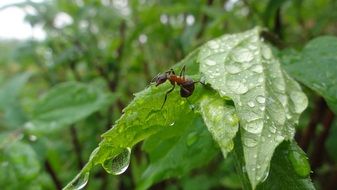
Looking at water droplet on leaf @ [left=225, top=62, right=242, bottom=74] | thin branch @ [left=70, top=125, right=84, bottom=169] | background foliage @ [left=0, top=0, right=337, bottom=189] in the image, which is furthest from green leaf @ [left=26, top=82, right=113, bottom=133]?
water droplet on leaf @ [left=225, top=62, right=242, bottom=74]

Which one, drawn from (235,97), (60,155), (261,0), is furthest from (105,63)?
(235,97)

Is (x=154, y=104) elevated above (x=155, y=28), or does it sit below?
above

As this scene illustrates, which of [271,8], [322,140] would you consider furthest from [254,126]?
[322,140]

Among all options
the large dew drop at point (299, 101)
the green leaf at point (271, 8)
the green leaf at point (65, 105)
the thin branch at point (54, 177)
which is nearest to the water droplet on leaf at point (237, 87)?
the large dew drop at point (299, 101)

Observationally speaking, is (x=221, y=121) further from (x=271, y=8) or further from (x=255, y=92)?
(x=271, y=8)

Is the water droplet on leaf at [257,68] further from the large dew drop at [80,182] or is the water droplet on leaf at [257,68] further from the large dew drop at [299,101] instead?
the large dew drop at [80,182]

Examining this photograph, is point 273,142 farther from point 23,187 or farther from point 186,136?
point 23,187
